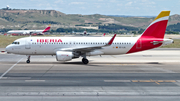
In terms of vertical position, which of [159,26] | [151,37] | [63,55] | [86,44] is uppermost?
[159,26]

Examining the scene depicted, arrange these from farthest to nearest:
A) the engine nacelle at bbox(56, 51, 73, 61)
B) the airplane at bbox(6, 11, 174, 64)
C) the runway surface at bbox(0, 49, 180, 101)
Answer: the airplane at bbox(6, 11, 174, 64)
the engine nacelle at bbox(56, 51, 73, 61)
the runway surface at bbox(0, 49, 180, 101)

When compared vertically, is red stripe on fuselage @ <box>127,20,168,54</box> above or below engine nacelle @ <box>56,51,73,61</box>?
above

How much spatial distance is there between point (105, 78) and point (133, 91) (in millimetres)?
5030

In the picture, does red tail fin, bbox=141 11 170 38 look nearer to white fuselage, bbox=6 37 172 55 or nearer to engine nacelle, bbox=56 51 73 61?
white fuselage, bbox=6 37 172 55

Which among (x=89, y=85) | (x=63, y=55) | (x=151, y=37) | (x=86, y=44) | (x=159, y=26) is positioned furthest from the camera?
(x=151, y=37)

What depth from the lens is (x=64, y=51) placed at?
3212 cm

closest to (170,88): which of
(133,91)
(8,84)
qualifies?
(133,91)

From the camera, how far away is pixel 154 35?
34156mm

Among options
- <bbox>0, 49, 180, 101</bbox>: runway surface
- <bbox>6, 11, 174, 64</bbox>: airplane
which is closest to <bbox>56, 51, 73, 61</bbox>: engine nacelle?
<bbox>6, 11, 174, 64</bbox>: airplane

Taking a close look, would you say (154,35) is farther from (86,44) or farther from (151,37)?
(86,44)

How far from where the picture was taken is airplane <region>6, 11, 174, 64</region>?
3259cm

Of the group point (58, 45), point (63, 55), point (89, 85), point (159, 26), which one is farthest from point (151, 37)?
point (89, 85)

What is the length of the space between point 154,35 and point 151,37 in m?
0.52

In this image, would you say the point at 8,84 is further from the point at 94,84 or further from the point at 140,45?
the point at 140,45
